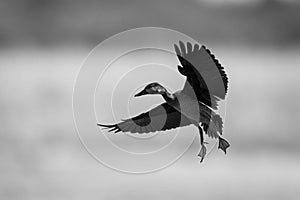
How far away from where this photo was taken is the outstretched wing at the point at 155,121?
497 millimetres

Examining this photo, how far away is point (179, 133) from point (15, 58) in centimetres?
171

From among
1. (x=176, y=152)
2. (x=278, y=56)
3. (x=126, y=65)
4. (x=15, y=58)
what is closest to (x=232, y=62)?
(x=278, y=56)

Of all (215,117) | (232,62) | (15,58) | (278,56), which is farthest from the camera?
(15,58)

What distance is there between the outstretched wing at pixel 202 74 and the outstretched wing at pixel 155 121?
2 cm

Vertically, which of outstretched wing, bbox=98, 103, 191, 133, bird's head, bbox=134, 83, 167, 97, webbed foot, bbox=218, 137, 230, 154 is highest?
bird's head, bbox=134, 83, 167, 97

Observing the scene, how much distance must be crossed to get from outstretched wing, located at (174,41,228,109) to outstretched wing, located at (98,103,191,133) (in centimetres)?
2

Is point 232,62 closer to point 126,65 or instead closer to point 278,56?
point 278,56

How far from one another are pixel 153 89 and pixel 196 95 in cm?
4

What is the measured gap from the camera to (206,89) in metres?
0.49

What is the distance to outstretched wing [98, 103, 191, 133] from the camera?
1.63ft

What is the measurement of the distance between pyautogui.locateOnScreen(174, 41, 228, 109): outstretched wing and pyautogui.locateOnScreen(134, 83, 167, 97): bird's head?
0.07ft

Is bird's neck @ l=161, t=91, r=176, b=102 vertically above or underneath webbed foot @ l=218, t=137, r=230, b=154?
above

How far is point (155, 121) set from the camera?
51 centimetres

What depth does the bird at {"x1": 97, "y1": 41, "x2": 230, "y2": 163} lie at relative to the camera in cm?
48
